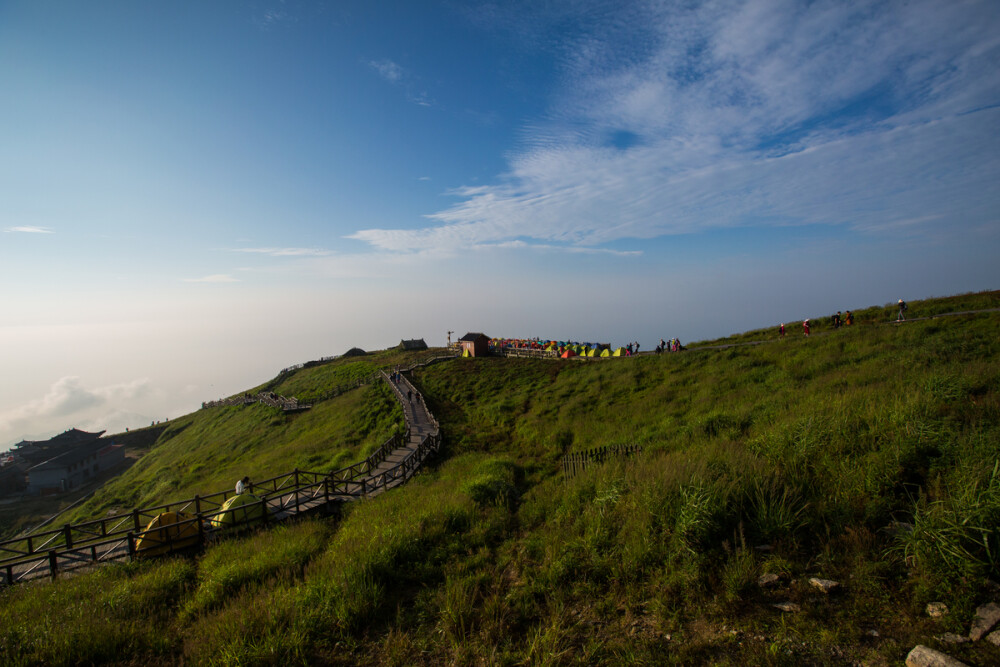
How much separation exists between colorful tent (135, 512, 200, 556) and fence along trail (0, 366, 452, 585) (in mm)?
21

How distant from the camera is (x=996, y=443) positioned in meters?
6.07

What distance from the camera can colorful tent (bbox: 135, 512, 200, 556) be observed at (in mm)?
10797

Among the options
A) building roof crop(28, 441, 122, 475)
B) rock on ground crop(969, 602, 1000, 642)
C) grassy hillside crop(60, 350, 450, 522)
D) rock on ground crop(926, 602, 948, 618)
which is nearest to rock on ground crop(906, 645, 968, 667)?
rock on ground crop(969, 602, 1000, 642)

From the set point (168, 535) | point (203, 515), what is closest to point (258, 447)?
point (203, 515)

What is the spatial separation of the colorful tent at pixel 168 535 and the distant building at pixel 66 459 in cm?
5360

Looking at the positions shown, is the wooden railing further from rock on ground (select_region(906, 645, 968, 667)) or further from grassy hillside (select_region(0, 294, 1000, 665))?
rock on ground (select_region(906, 645, 968, 667))

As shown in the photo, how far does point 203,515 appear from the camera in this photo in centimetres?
1212

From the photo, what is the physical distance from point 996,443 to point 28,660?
13793mm

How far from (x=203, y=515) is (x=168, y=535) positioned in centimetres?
106

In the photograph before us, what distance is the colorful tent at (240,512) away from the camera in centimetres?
1185

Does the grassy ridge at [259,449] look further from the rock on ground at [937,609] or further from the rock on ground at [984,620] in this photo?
the rock on ground at [984,620]

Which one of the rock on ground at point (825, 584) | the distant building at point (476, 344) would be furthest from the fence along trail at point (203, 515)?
the distant building at point (476, 344)

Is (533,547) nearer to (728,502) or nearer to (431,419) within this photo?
(728,502)

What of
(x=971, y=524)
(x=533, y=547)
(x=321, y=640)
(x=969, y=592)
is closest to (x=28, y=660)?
(x=321, y=640)
